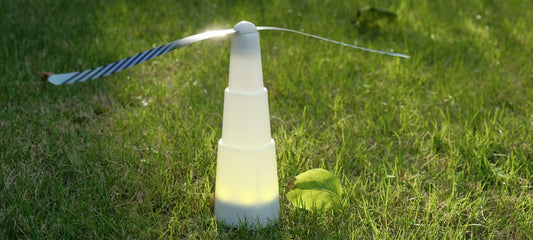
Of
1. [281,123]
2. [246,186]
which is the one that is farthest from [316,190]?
[281,123]

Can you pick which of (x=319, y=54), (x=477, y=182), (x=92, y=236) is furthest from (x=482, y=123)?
(x=92, y=236)

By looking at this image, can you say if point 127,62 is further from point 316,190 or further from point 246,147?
point 316,190

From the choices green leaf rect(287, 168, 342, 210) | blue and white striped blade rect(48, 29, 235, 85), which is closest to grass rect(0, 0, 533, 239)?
green leaf rect(287, 168, 342, 210)

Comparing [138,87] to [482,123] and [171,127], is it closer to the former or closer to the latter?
[171,127]

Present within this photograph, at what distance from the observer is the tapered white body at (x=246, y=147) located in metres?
1.64

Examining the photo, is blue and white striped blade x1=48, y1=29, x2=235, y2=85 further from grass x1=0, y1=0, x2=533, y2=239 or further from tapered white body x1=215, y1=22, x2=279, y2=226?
grass x1=0, y1=0, x2=533, y2=239

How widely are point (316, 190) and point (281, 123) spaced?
74 centimetres

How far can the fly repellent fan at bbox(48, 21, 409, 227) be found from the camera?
5.32ft

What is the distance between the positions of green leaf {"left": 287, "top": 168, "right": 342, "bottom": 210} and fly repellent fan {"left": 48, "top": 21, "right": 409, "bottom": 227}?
3.2 inches

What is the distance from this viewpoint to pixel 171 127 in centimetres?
236

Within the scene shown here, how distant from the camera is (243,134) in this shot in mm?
1690

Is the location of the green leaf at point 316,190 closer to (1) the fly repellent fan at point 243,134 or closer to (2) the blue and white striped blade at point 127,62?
(1) the fly repellent fan at point 243,134

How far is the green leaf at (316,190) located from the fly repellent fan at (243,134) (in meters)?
0.08

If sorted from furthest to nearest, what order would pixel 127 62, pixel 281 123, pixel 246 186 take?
1. pixel 281 123
2. pixel 246 186
3. pixel 127 62
